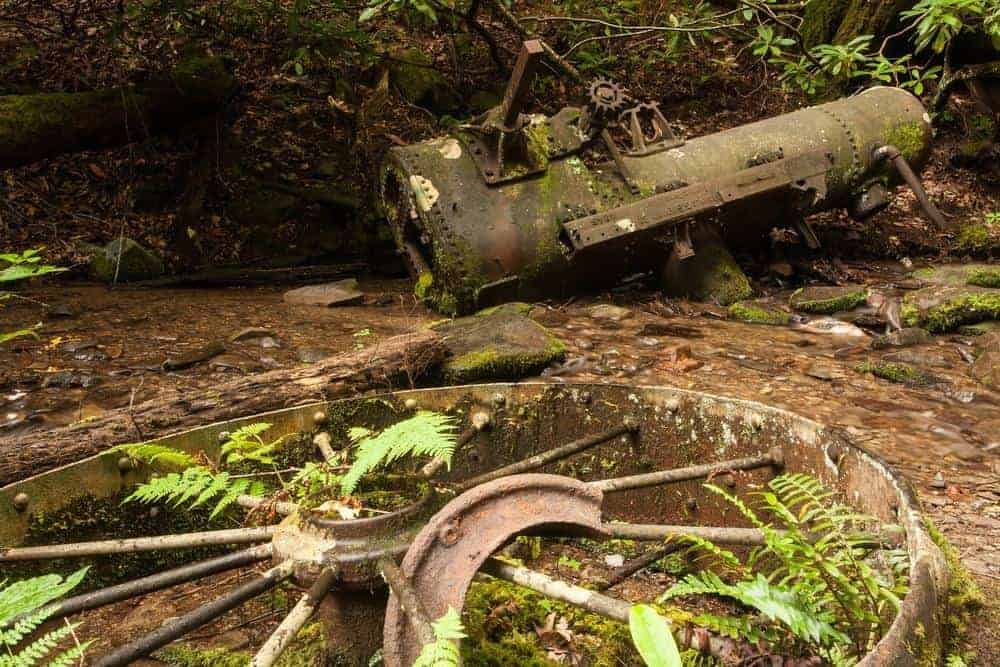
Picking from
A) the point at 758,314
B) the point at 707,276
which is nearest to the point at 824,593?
the point at 758,314

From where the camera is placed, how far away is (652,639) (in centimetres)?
103

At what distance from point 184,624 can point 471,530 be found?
0.55 meters

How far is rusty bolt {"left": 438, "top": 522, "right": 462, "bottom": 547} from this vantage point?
4.37ft

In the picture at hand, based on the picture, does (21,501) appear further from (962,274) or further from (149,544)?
(962,274)

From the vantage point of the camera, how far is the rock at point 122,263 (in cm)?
623

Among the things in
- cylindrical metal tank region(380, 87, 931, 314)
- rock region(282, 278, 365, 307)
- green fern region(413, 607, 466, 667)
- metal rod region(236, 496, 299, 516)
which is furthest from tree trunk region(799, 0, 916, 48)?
green fern region(413, 607, 466, 667)

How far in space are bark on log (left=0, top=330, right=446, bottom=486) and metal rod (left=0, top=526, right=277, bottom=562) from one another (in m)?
0.93

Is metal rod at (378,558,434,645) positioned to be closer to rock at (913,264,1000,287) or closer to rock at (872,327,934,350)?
rock at (872,327,934,350)

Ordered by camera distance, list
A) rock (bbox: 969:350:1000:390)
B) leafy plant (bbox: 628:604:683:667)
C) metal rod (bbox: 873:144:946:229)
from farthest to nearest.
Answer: metal rod (bbox: 873:144:946:229)
rock (bbox: 969:350:1000:390)
leafy plant (bbox: 628:604:683:667)

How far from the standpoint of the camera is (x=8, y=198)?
703 cm

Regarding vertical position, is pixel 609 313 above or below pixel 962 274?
above

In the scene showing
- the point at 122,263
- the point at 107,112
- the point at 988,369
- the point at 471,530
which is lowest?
the point at 988,369

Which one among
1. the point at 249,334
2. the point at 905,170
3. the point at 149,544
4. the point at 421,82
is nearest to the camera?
the point at 149,544

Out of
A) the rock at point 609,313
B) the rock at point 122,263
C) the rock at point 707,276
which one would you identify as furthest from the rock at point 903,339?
the rock at point 122,263
